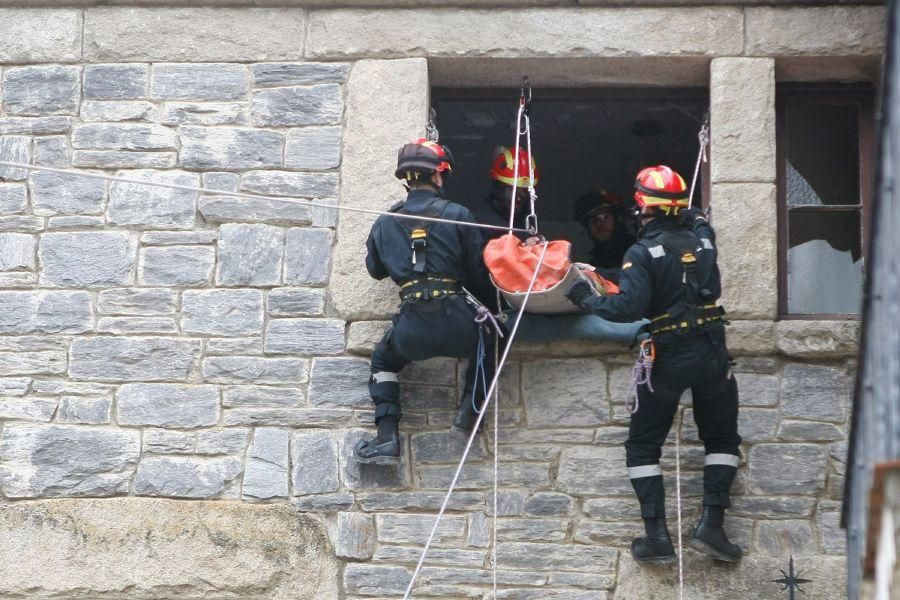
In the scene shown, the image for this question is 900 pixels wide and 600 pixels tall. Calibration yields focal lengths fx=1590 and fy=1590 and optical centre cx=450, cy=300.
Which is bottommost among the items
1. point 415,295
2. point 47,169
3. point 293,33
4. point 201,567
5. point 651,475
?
point 201,567

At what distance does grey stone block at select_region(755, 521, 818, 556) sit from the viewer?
686cm

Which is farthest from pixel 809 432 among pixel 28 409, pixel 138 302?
pixel 28 409

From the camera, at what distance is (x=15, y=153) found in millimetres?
7523

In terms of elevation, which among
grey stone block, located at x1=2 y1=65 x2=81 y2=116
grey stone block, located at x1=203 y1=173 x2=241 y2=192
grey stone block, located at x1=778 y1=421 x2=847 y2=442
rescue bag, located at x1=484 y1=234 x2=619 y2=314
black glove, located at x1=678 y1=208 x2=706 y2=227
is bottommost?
grey stone block, located at x1=778 y1=421 x2=847 y2=442

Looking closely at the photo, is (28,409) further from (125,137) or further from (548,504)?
(548,504)

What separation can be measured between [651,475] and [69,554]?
2.57 meters

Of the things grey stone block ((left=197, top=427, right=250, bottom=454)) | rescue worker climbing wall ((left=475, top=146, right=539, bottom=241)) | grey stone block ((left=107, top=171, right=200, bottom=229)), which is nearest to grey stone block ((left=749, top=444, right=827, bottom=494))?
rescue worker climbing wall ((left=475, top=146, right=539, bottom=241))

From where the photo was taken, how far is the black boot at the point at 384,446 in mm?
6906

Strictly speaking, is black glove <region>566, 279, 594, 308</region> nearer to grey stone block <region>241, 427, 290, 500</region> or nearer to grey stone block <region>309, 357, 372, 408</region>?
grey stone block <region>309, 357, 372, 408</region>

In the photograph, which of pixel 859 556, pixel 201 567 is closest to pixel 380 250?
pixel 201 567

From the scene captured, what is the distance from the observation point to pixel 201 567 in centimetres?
696

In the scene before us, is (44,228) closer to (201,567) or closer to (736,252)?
(201,567)

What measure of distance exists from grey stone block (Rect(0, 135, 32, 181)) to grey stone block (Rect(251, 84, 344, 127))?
42.9 inches

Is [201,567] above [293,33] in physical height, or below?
below
